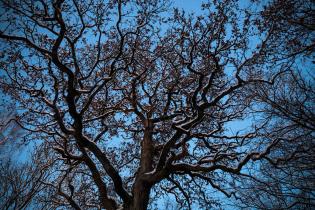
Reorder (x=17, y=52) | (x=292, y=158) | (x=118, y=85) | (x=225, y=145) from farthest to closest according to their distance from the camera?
(x=118, y=85), (x=225, y=145), (x=17, y=52), (x=292, y=158)

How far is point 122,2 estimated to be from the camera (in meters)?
7.57

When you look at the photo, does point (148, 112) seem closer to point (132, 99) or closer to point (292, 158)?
point (132, 99)

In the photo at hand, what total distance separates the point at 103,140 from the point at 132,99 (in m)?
2.09

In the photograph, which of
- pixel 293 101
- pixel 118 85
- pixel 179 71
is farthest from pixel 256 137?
pixel 118 85

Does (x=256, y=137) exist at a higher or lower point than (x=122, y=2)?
lower

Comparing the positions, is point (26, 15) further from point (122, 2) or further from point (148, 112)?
point (148, 112)

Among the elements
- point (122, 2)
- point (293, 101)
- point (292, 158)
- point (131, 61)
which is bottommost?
point (292, 158)

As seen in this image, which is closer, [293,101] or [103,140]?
[293,101]

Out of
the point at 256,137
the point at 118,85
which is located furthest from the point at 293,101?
the point at 118,85

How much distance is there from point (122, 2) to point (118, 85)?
3136 millimetres

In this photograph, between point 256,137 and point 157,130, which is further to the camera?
point 157,130

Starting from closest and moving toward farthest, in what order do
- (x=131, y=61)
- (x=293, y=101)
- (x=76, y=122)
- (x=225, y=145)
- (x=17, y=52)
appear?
(x=293, y=101) → (x=76, y=122) → (x=17, y=52) → (x=131, y=61) → (x=225, y=145)

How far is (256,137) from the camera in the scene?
6824 mm

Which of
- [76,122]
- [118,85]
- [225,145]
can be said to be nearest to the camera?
[76,122]
